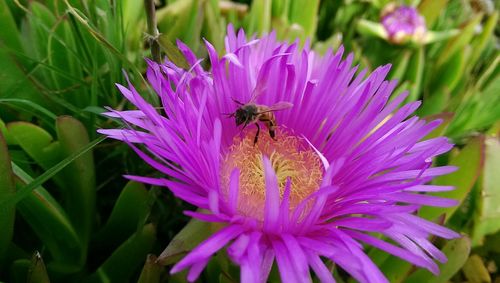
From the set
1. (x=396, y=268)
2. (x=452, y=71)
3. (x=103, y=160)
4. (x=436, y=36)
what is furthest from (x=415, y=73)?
(x=103, y=160)

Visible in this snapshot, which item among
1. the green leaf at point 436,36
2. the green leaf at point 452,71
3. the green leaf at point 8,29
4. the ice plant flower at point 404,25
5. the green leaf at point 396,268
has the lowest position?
the green leaf at point 396,268

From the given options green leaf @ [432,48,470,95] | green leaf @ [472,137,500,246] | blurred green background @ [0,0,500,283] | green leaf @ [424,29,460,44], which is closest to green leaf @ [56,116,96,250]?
blurred green background @ [0,0,500,283]

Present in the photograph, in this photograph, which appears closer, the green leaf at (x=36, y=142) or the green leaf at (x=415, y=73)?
the green leaf at (x=36, y=142)

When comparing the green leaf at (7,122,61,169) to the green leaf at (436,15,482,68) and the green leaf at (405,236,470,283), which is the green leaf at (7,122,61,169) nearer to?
the green leaf at (405,236,470,283)

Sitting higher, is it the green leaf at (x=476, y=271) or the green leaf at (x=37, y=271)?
the green leaf at (x=37, y=271)

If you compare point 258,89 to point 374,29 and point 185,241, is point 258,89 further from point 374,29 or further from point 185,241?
point 374,29

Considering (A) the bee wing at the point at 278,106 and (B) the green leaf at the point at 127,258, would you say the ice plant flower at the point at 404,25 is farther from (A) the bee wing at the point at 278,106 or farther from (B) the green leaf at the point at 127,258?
(B) the green leaf at the point at 127,258

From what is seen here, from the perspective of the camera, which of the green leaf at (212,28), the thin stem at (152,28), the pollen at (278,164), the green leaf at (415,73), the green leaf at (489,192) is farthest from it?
the green leaf at (415,73)

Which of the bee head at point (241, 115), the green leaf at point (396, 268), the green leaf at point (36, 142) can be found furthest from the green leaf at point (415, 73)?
the green leaf at point (36, 142)
